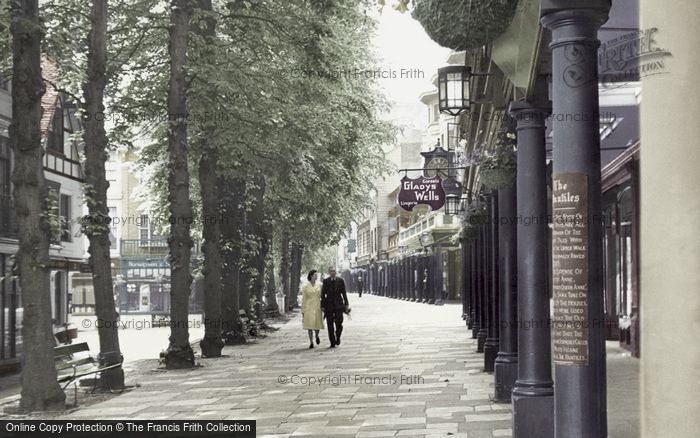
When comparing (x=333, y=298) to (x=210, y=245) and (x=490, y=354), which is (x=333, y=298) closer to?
(x=210, y=245)

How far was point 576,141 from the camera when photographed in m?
4.89

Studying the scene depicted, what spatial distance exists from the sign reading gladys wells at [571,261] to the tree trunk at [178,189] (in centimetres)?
1310

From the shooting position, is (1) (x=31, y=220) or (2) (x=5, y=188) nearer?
(1) (x=31, y=220)

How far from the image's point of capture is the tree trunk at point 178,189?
1739 centimetres

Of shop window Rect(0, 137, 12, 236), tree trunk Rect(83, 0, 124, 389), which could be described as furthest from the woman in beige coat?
tree trunk Rect(83, 0, 124, 389)

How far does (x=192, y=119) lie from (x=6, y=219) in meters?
5.39

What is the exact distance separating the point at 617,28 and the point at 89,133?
854 cm

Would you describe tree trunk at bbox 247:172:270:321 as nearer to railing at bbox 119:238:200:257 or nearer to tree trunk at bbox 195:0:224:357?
tree trunk at bbox 195:0:224:357

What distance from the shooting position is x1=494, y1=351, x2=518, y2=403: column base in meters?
11.7

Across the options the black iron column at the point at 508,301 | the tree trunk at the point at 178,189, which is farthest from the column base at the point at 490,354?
the tree trunk at the point at 178,189

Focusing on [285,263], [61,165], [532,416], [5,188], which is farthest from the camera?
[285,263]

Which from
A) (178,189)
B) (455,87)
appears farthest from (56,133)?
(455,87)

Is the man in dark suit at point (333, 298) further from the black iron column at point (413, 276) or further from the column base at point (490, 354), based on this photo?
the black iron column at point (413, 276)

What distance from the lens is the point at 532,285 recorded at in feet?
28.6
